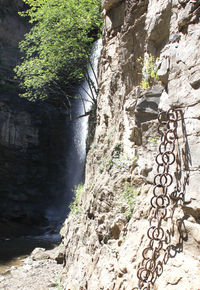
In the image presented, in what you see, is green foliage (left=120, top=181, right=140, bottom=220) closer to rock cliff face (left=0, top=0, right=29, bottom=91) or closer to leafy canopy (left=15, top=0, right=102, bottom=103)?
leafy canopy (left=15, top=0, right=102, bottom=103)

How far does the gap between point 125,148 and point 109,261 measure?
2047 mm

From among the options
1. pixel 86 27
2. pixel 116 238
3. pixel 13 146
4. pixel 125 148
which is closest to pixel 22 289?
pixel 116 238

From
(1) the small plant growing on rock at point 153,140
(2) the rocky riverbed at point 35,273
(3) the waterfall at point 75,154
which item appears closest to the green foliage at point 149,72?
(1) the small plant growing on rock at point 153,140

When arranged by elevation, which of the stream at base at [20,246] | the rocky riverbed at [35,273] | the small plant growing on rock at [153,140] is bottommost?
the stream at base at [20,246]

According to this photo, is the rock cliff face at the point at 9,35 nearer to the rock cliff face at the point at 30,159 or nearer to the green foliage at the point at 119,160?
the rock cliff face at the point at 30,159

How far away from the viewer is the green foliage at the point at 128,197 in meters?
4.12

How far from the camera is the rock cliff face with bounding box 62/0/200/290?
259 centimetres

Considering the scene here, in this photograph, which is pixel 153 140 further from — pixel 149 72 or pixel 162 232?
pixel 149 72

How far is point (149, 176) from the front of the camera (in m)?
3.59

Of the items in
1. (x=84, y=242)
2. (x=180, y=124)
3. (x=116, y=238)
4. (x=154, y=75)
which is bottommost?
(x=84, y=242)

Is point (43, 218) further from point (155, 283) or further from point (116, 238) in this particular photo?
point (155, 283)

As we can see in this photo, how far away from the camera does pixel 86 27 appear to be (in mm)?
11961

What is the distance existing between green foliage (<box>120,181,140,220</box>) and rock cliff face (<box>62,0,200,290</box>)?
0.01m

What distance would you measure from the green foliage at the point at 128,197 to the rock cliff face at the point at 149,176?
1 centimetres
